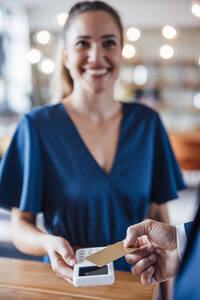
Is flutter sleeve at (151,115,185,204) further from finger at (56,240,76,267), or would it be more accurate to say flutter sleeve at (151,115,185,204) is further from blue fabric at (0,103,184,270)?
finger at (56,240,76,267)

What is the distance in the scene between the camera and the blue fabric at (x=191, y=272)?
43 centimetres

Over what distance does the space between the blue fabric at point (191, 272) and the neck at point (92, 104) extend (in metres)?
0.57

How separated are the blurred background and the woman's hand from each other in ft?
13.9

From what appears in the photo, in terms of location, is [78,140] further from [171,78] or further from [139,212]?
[171,78]

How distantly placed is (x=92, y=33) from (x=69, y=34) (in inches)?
4.0

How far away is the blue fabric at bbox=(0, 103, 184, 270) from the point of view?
843mm

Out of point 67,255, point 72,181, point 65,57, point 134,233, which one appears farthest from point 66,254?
point 65,57

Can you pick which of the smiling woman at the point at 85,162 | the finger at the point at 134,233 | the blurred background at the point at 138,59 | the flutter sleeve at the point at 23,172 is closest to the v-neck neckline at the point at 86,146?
the smiling woman at the point at 85,162

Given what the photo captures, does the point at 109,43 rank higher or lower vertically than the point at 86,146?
higher

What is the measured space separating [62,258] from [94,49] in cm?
56

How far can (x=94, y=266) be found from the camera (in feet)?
1.88

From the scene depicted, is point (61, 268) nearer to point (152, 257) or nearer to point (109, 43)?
point (152, 257)

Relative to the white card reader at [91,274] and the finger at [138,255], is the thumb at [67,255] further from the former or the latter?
the finger at [138,255]

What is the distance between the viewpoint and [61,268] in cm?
60
